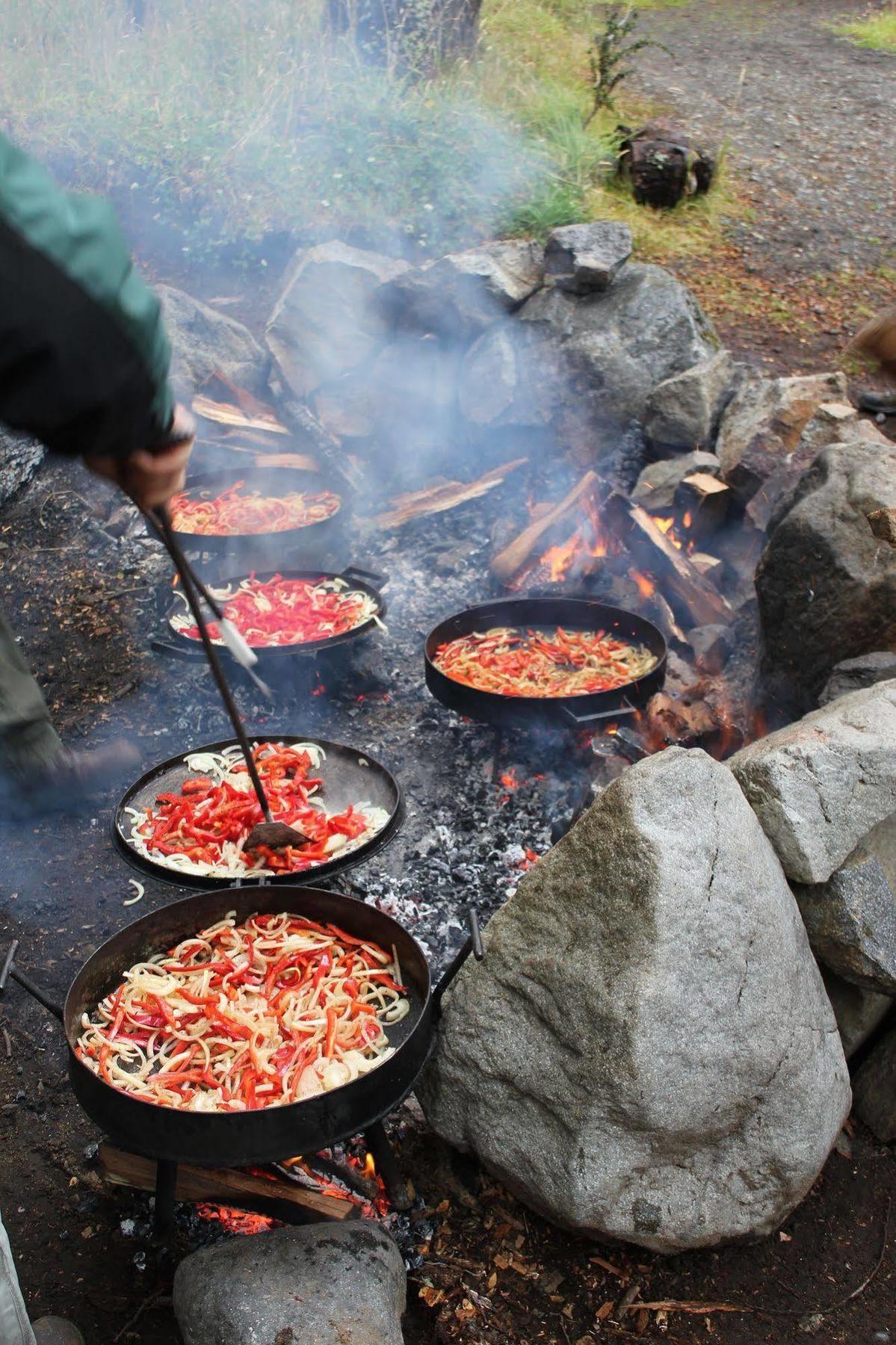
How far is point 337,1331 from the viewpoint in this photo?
2.98 m

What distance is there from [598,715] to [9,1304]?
3.91 meters

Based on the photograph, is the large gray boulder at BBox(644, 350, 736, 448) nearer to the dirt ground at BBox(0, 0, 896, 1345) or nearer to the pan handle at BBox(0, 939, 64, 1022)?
the dirt ground at BBox(0, 0, 896, 1345)

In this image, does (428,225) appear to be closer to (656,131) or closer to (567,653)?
(656,131)

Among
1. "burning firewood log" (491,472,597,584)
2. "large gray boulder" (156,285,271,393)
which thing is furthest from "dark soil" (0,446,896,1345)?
"large gray boulder" (156,285,271,393)

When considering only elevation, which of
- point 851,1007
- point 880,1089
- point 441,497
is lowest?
point 441,497

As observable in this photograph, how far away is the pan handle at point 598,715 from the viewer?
5.48 m

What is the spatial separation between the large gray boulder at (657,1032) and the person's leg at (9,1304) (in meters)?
1.67

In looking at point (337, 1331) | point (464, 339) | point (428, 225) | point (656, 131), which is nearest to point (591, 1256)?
point (337, 1331)

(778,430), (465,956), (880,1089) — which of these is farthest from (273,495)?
(880,1089)

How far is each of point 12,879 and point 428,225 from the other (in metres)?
8.06

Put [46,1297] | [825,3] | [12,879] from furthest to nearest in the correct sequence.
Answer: [825,3] → [12,879] → [46,1297]

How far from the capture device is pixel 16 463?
30.1 feet

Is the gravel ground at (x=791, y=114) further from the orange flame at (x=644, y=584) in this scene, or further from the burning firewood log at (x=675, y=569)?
the orange flame at (x=644, y=584)

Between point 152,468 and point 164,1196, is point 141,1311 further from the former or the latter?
point 152,468
